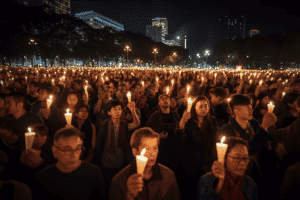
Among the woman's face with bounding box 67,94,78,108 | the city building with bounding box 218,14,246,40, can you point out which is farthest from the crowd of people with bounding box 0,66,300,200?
the city building with bounding box 218,14,246,40

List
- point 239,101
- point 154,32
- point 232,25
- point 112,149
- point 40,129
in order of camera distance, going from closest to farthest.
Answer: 1. point 40,129
2. point 239,101
3. point 112,149
4. point 232,25
5. point 154,32

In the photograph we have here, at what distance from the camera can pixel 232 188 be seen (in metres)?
2.29

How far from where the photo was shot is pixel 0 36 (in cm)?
1791

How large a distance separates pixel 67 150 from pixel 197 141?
2.20 m

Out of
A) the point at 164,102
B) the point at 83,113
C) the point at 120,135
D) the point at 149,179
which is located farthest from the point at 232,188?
the point at 83,113

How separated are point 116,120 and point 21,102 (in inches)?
72.2

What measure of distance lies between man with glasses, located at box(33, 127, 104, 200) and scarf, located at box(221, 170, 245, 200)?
1.29 metres

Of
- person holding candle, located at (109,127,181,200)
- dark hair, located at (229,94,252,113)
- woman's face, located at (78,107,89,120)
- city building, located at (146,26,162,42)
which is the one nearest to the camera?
person holding candle, located at (109,127,181,200)

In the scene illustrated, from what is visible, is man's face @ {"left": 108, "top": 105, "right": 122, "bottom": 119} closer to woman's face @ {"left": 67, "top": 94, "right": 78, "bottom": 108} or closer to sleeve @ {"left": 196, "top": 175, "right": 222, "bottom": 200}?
woman's face @ {"left": 67, "top": 94, "right": 78, "bottom": 108}

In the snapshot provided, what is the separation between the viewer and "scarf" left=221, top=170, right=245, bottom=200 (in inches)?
89.0

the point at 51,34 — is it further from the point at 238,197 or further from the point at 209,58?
the point at 238,197

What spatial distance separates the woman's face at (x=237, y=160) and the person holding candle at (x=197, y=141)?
131 cm

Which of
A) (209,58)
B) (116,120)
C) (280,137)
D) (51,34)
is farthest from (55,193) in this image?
(209,58)

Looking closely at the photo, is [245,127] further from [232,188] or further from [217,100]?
[217,100]
